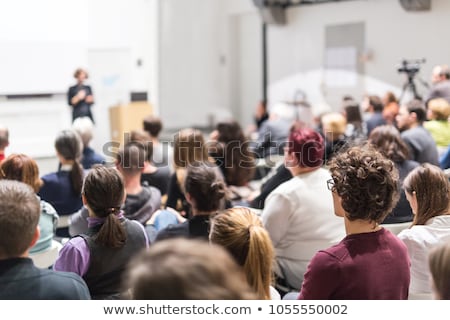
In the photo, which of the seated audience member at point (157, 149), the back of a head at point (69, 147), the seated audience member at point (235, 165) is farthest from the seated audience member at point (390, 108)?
the back of a head at point (69, 147)

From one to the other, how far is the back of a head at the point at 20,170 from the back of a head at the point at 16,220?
5.41 feet

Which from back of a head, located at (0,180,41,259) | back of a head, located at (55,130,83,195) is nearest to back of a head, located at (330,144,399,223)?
back of a head, located at (0,180,41,259)

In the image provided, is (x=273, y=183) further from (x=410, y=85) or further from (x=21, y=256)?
(x=410, y=85)

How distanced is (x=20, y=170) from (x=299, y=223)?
1.58 meters

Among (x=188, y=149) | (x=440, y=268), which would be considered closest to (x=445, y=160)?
(x=188, y=149)

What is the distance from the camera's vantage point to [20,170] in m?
3.44

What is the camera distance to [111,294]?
8.29 ft

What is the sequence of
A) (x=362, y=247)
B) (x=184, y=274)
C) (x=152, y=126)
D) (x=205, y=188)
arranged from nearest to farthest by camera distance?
(x=184, y=274) < (x=362, y=247) < (x=205, y=188) < (x=152, y=126)

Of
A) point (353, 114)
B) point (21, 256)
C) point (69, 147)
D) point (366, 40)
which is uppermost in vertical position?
point (366, 40)

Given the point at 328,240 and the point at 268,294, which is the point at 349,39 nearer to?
the point at 328,240

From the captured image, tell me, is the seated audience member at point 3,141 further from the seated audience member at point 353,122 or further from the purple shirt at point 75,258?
the seated audience member at point 353,122

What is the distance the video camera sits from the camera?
724 centimetres

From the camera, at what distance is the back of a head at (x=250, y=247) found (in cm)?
198

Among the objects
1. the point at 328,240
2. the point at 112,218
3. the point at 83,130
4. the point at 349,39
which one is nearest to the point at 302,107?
the point at 349,39
